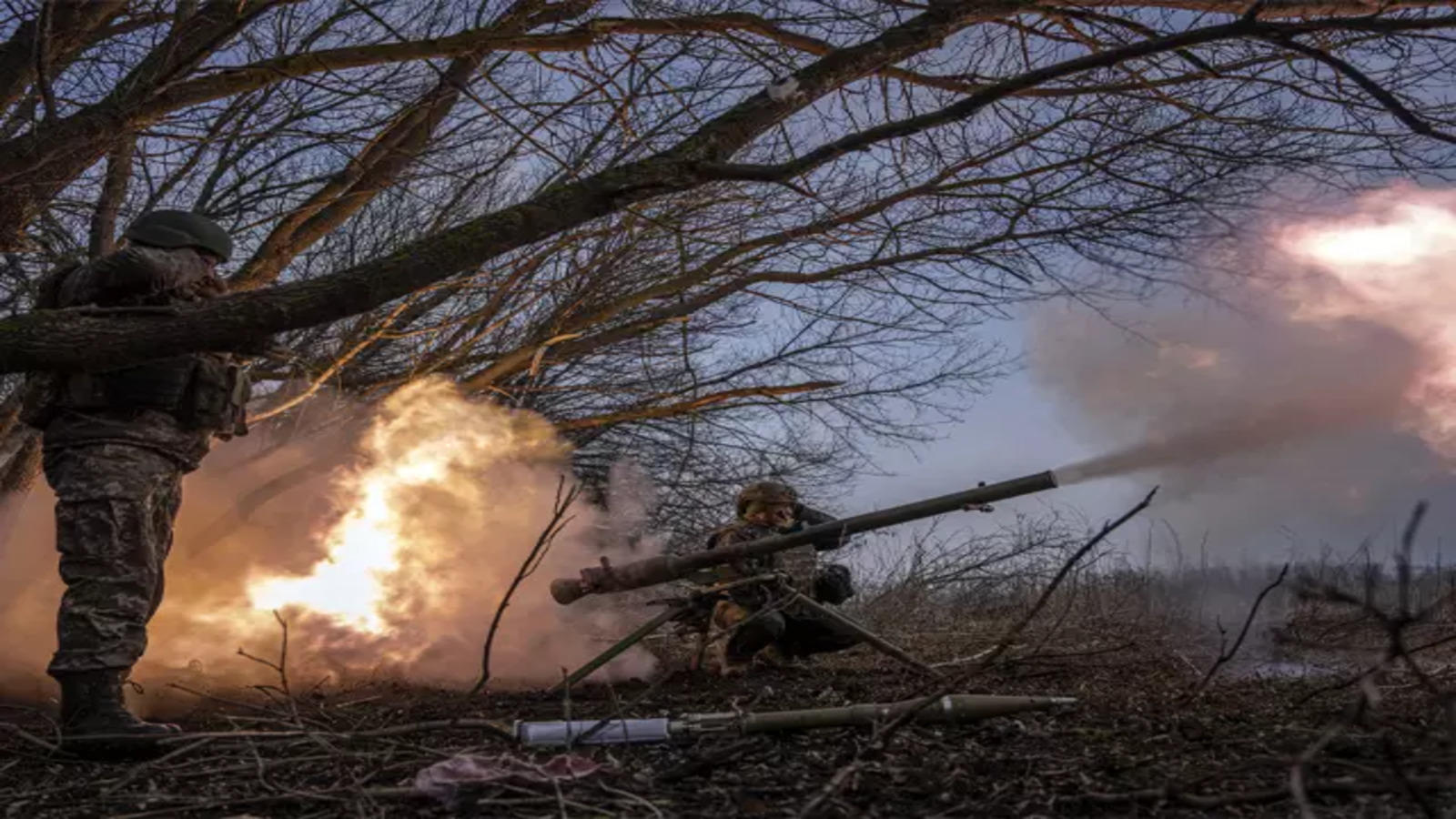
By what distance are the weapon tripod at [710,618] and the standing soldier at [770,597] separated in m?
0.12

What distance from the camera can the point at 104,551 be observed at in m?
5.50

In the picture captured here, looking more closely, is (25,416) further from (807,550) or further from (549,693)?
(807,550)

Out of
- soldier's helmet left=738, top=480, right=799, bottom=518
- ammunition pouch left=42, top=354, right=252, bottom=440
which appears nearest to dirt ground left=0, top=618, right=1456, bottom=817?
ammunition pouch left=42, top=354, right=252, bottom=440

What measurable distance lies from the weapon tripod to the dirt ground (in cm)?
28

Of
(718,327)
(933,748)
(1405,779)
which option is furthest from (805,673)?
(718,327)

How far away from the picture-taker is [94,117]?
23.5ft

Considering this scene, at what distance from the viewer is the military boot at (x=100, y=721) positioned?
513 centimetres

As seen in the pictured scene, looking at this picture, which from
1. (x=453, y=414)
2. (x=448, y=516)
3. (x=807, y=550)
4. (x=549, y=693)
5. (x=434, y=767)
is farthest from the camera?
(x=807, y=550)

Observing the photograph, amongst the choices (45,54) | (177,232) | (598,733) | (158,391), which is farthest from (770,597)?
(45,54)

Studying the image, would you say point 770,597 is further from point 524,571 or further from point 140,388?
point 140,388

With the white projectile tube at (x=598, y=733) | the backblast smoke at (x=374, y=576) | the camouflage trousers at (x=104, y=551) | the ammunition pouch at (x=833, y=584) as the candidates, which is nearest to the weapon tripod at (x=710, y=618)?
the ammunition pouch at (x=833, y=584)

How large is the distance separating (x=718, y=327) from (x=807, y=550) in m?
2.51

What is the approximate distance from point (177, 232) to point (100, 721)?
2.39m

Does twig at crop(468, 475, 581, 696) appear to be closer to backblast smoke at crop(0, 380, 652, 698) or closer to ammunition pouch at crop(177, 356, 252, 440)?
ammunition pouch at crop(177, 356, 252, 440)
